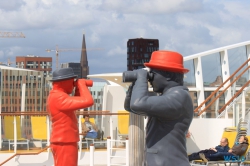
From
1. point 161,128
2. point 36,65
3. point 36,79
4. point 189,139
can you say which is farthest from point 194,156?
point 36,65

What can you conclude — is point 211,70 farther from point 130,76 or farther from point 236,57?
point 130,76

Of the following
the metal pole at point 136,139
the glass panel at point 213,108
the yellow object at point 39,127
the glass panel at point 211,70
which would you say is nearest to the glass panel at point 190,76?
the glass panel at point 211,70

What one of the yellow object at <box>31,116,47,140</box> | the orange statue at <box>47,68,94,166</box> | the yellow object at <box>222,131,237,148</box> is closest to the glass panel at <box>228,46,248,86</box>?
the yellow object at <box>222,131,237,148</box>

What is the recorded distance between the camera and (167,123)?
5238 millimetres

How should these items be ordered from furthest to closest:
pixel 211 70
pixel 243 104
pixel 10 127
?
pixel 211 70 → pixel 243 104 → pixel 10 127

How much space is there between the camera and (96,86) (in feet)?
62.6

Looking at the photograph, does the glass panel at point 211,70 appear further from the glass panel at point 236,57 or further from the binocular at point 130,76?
the binocular at point 130,76

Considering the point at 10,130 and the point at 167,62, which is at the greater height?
the point at 167,62

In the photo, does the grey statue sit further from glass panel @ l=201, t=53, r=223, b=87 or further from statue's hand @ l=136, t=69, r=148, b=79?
glass panel @ l=201, t=53, r=223, b=87

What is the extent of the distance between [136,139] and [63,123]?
577 cm

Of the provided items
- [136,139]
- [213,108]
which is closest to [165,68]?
[136,139]

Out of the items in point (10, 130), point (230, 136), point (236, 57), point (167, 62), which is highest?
point (236, 57)

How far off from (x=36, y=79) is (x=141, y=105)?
14414mm

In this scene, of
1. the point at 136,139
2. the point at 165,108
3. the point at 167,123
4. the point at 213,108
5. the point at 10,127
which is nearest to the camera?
the point at 165,108
